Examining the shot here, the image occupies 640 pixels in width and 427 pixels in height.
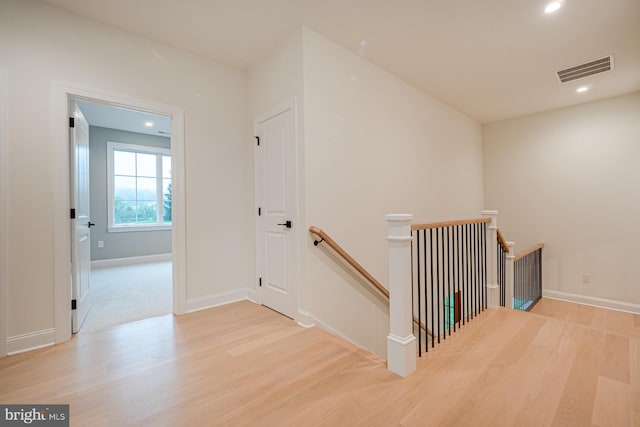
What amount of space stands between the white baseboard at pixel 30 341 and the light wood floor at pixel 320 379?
0.29 feet

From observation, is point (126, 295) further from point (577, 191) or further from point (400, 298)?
point (577, 191)

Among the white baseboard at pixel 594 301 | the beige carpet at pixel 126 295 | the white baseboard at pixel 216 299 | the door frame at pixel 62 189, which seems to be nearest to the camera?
the door frame at pixel 62 189

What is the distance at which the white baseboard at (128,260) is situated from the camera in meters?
5.67

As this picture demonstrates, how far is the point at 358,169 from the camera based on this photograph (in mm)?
3186

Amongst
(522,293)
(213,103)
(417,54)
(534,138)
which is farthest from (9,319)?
(534,138)

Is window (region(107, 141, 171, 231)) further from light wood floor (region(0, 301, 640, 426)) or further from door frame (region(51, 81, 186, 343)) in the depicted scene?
light wood floor (region(0, 301, 640, 426))

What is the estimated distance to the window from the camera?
6.02 metres

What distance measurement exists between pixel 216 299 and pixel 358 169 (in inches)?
82.9

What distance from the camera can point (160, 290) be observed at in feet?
13.0

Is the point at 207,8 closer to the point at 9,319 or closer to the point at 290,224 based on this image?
the point at 290,224

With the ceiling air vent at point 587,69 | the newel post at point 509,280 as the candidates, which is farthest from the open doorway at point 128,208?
the ceiling air vent at point 587,69

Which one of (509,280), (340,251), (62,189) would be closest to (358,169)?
(340,251)

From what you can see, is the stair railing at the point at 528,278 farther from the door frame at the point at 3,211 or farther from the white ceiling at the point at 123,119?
the white ceiling at the point at 123,119

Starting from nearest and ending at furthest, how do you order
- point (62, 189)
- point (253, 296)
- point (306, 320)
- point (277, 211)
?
point (62, 189), point (306, 320), point (277, 211), point (253, 296)
